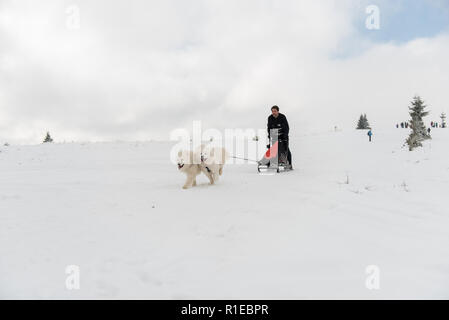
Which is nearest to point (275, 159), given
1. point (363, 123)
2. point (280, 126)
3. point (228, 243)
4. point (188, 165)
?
point (280, 126)

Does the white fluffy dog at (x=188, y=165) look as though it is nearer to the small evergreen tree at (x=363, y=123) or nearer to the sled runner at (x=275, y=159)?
the sled runner at (x=275, y=159)

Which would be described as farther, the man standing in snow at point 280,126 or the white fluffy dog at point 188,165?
the man standing in snow at point 280,126

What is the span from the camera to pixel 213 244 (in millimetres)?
3053

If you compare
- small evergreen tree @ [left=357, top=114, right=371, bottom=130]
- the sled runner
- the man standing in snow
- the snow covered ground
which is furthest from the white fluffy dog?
small evergreen tree @ [left=357, top=114, right=371, bottom=130]

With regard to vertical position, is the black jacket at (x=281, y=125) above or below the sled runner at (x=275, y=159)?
above

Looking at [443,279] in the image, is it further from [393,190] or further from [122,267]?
[393,190]

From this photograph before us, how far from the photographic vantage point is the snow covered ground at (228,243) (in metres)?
2.28

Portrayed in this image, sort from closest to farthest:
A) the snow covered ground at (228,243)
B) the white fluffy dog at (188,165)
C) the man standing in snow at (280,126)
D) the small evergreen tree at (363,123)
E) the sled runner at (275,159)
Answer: the snow covered ground at (228,243), the white fluffy dog at (188,165), the man standing in snow at (280,126), the sled runner at (275,159), the small evergreen tree at (363,123)

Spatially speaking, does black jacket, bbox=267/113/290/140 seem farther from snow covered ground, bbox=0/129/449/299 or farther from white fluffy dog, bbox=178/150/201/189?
white fluffy dog, bbox=178/150/201/189

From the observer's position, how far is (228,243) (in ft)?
10.1

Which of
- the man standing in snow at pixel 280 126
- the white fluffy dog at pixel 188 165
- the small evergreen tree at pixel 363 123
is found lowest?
the white fluffy dog at pixel 188 165

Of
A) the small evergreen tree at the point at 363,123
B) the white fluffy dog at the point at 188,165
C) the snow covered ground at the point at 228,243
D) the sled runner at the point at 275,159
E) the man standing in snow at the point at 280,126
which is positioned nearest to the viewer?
the snow covered ground at the point at 228,243

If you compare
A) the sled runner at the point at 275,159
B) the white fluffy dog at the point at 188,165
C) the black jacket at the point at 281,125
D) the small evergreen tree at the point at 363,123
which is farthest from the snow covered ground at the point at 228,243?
the small evergreen tree at the point at 363,123
